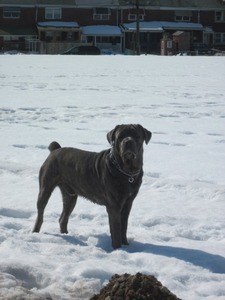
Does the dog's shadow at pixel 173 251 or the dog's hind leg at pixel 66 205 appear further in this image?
the dog's hind leg at pixel 66 205

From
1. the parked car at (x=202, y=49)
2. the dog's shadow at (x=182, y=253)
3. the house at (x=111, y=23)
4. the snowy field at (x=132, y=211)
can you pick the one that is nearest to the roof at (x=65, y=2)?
the house at (x=111, y=23)

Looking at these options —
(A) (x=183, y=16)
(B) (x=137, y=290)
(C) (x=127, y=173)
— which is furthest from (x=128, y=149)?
(A) (x=183, y=16)

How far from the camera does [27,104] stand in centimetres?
1633

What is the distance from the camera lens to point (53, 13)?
2532 inches

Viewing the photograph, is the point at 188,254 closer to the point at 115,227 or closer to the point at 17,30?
the point at 115,227

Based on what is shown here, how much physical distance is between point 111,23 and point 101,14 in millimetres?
1631

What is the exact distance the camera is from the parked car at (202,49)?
2216 inches

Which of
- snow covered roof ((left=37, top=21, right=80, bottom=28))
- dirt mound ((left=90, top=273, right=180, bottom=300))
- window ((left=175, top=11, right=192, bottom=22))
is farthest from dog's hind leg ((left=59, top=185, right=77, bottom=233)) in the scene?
window ((left=175, top=11, right=192, bottom=22))

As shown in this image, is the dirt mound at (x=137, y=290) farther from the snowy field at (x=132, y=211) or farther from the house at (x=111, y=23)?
the house at (x=111, y=23)

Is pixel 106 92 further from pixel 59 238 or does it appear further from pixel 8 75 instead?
pixel 59 238

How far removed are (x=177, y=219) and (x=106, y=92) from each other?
14.4 metres

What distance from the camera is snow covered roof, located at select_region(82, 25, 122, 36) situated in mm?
61688

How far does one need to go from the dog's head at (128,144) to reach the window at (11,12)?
203 ft

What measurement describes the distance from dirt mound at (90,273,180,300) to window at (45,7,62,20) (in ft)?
208
